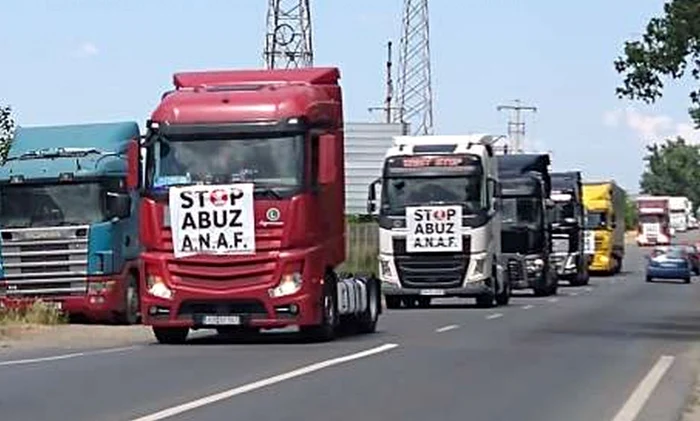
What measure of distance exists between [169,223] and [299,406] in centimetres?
935

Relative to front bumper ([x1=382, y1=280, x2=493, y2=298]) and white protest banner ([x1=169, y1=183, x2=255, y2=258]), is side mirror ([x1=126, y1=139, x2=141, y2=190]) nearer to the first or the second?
white protest banner ([x1=169, y1=183, x2=255, y2=258])

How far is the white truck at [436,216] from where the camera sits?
38844 mm

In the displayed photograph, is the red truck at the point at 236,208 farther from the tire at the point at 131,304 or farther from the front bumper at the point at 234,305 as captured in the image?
the tire at the point at 131,304

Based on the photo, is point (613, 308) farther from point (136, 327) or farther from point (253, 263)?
point (253, 263)

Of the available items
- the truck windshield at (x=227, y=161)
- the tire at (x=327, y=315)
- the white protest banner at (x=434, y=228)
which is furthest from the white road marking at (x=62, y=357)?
the white protest banner at (x=434, y=228)

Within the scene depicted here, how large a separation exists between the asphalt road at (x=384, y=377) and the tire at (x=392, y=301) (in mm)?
8579

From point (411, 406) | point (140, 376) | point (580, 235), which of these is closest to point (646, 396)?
point (411, 406)

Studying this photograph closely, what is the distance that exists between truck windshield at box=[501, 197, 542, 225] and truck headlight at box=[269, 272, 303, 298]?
78.9 ft

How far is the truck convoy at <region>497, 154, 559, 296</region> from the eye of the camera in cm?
4862

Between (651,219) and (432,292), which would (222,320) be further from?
(651,219)

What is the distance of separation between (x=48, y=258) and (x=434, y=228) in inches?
358

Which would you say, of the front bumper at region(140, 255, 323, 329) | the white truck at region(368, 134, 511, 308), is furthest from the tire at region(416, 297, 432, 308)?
the front bumper at region(140, 255, 323, 329)

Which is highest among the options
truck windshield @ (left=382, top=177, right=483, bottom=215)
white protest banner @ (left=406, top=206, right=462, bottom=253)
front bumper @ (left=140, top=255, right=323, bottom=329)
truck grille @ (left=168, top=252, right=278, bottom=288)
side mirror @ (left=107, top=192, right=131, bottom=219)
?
truck windshield @ (left=382, top=177, right=483, bottom=215)

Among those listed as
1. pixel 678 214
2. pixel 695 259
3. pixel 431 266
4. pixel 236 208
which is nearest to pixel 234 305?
pixel 236 208
